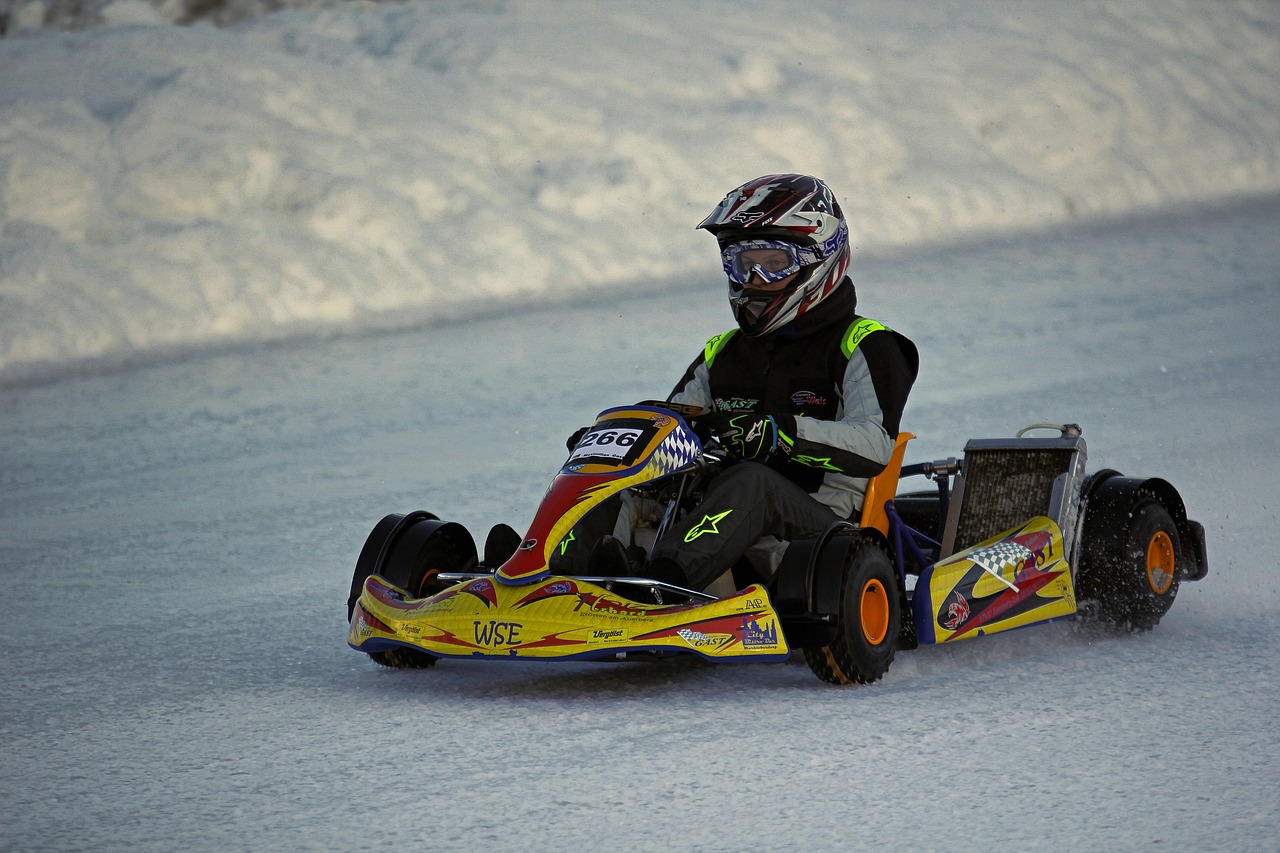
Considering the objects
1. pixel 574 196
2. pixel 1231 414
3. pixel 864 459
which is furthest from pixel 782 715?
pixel 574 196

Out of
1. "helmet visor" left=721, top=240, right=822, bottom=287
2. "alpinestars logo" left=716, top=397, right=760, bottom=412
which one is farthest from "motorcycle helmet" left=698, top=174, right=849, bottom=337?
"alpinestars logo" left=716, top=397, right=760, bottom=412

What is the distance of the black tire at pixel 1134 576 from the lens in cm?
460

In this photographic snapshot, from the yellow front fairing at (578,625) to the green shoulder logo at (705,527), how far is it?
0.24m

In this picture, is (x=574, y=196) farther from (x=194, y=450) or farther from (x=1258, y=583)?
(x=1258, y=583)

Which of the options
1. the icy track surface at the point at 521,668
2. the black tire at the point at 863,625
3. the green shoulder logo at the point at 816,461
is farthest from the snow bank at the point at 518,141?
the black tire at the point at 863,625

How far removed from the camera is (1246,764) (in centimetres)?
325

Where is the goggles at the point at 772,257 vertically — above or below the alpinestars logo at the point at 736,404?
above

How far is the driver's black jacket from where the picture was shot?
14.5ft

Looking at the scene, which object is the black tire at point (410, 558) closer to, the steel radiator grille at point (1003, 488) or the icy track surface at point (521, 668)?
the icy track surface at point (521, 668)

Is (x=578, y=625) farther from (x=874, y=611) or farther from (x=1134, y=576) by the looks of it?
(x=1134, y=576)

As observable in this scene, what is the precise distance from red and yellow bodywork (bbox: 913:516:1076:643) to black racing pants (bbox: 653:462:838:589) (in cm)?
36

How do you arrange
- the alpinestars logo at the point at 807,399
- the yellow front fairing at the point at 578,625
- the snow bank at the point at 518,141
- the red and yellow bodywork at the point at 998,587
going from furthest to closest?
the snow bank at the point at 518,141, the alpinestars logo at the point at 807,399, the red and yellow bodywork at the point at 998,587, the yellow front fairing at the point at 578,625

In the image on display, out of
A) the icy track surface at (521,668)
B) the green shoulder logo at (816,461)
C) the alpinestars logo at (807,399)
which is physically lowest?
the icy track surface at (521,668)

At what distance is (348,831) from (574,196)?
9.42 meters
